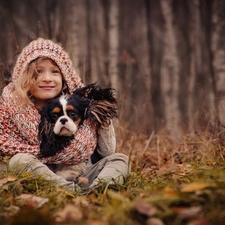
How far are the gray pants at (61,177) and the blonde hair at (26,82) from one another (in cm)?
47

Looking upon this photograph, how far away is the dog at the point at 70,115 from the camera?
3.31m

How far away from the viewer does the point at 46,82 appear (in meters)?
3.62

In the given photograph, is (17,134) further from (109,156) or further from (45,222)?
(45,222)

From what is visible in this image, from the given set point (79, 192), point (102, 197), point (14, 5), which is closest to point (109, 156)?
point (79, 192)

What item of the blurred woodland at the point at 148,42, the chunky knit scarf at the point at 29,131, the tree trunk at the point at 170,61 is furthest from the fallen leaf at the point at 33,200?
the tree trunk at the point at 170,61

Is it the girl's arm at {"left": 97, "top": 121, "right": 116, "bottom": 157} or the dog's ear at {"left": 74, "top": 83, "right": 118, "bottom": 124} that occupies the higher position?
the dog's ear at {"left": 74, "top": 83, "right": 118, "bottom": 124}

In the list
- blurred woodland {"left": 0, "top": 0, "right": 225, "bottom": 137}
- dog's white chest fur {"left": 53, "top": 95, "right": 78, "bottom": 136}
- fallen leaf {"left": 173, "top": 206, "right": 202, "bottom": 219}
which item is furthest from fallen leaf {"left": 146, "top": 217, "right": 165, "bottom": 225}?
blurred woodland {"left": 0, "top": 0, "right": 225, "bottom": 137}

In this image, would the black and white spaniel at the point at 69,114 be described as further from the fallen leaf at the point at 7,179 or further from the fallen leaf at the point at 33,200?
the fallen leaf at the point at 33,200

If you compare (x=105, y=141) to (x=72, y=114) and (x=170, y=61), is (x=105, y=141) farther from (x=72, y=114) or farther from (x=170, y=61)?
(x=170, y=61)

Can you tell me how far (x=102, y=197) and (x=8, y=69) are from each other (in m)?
2.33

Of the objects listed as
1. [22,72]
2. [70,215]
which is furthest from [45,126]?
[70,215]

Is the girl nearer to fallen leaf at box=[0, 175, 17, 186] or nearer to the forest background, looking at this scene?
the forest background

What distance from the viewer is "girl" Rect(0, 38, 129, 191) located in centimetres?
337

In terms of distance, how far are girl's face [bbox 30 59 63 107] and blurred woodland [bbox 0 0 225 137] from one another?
9.64 ft
